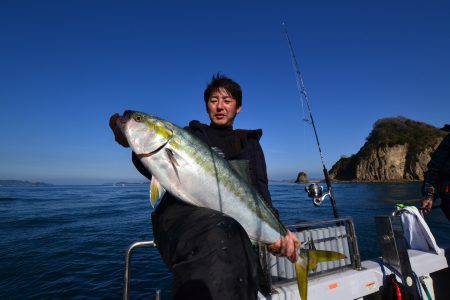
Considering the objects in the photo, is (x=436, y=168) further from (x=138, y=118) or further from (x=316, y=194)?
(x=138, y=118)

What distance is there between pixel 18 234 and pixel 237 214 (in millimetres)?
19799

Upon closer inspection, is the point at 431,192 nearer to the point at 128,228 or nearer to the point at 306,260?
the point at 306,260

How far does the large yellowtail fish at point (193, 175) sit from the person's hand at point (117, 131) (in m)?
0.10

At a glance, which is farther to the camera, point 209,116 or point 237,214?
point 209,116

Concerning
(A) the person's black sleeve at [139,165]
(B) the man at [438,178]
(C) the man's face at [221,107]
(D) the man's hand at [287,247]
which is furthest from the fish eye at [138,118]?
(B) the man at [438,178]

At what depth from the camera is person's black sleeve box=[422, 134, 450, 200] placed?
18.3 ft

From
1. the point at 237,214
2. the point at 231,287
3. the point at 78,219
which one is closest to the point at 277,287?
the point at 237,214

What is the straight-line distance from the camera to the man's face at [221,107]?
3.76 m

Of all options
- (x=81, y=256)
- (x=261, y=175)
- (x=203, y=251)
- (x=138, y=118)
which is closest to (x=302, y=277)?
(x=261, y=175)

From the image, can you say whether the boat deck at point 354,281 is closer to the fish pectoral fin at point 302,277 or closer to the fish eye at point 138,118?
the fish pectoral fin at point 302,277

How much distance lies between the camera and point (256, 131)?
3.54 metres

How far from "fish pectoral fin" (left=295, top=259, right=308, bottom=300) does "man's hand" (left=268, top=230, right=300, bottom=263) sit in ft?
0.44

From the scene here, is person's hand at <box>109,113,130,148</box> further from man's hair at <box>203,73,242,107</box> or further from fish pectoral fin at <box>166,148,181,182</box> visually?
man's hair at <box>203,73,242,107</box>

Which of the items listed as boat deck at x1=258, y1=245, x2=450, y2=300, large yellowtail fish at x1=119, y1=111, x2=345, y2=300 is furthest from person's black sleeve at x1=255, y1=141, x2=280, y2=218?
boat deck at x1=258, y1=245, x2=450, y2=300
